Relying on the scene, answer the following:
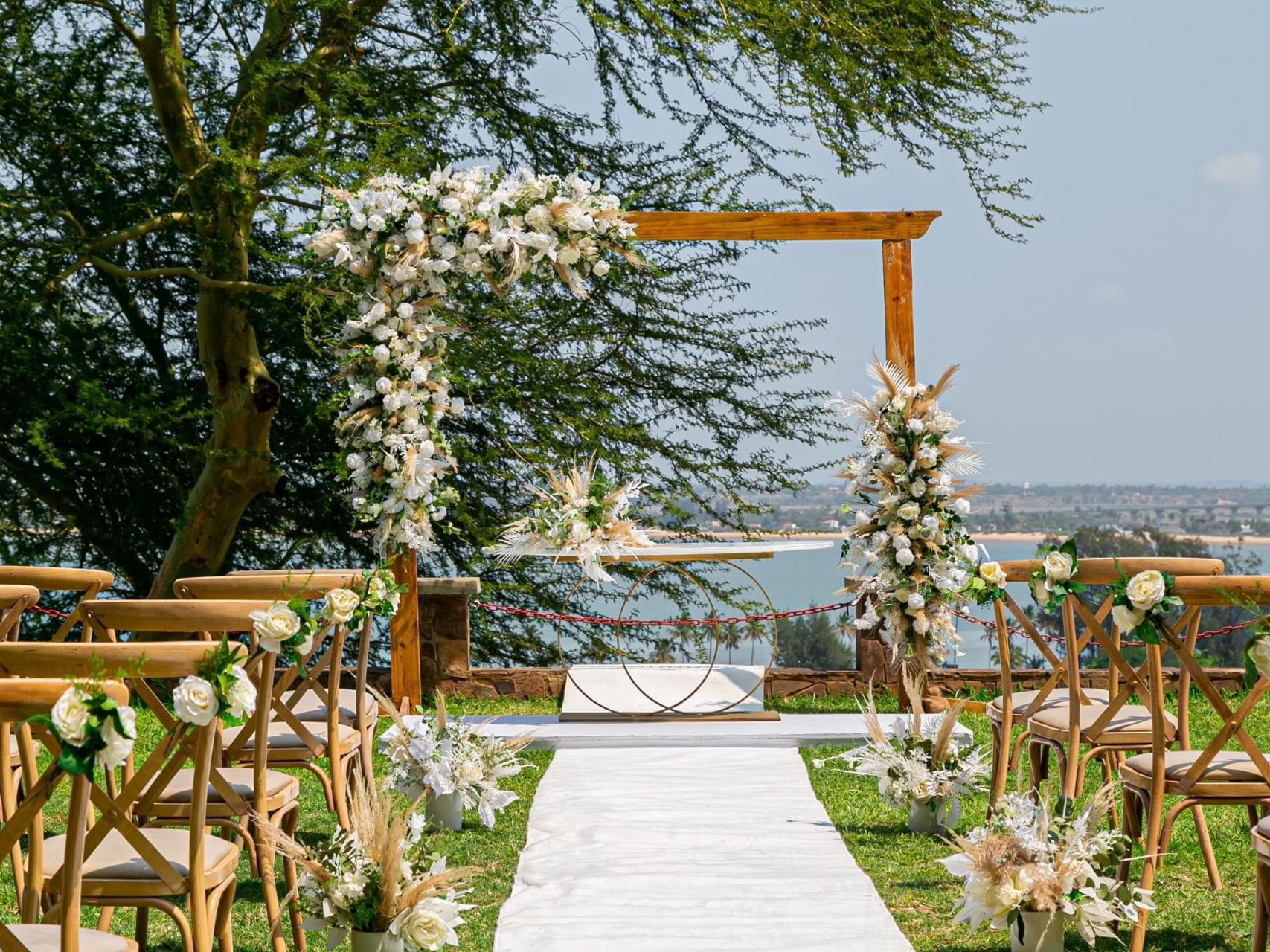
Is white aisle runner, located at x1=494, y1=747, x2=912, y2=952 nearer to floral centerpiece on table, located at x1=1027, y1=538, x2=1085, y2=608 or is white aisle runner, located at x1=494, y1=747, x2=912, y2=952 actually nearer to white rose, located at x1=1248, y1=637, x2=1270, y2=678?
floral centerpiece on table, located at x1=1027, y1=538, x2=1085, y2=608

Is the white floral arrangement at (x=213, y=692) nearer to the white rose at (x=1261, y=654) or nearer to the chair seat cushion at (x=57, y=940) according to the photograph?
the chair seat cushion at (x=57, y=940)

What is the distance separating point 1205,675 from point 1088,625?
0.48 metres

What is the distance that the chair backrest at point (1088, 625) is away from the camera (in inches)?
140

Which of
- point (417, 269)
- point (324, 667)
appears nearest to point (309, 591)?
point (324, 667)

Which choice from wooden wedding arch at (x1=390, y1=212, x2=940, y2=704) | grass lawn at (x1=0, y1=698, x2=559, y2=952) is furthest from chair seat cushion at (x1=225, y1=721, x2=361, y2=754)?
wooden wedding arch at (x1=390, y1=212, x2=940, y2=704)

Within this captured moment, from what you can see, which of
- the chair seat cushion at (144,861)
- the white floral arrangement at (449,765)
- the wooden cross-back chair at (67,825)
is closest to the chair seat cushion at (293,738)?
the white floral arrangement at (449,765)

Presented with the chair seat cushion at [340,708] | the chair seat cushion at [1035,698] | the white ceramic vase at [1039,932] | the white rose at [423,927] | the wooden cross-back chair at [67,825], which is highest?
the wooden cross-back chair at [67,825]

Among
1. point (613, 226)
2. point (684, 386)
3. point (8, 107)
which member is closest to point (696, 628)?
point (684, 386)

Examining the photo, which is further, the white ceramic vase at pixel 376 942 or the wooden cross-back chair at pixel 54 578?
the wooden cross-back chair at pixel 54 578

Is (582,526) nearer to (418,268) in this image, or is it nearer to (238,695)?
(418,268)

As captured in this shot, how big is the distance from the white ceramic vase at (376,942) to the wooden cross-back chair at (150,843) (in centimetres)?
46

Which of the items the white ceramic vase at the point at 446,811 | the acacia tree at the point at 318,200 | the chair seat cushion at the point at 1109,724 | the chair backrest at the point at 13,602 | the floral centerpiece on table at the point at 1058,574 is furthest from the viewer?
the acacia tree at the point at 318,200

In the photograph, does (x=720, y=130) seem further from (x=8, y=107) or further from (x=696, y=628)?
(x=8, y=107)

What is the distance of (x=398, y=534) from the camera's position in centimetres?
656
